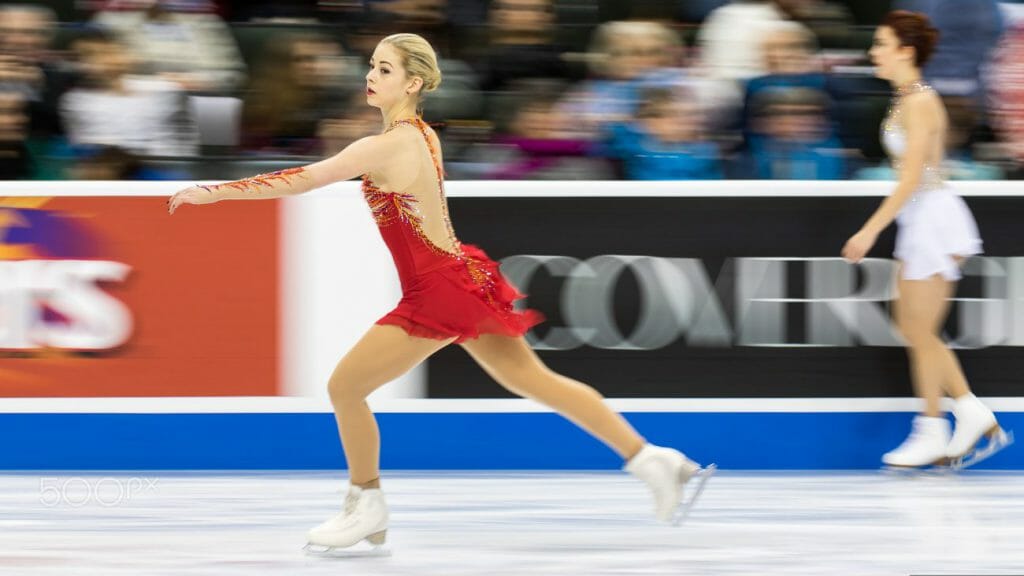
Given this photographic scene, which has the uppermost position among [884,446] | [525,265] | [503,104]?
[503,104]

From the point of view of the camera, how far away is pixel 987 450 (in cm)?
572

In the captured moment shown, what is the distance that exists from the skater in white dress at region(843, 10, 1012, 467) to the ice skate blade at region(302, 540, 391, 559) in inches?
84.2

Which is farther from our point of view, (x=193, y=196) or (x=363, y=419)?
(x=363, y=419)

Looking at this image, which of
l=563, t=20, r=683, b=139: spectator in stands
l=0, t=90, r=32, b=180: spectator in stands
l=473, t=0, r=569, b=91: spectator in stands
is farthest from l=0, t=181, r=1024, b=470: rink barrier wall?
l=473, t=0, r=569, b=91: spectator in stands

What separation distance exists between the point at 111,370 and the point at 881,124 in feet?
10.1

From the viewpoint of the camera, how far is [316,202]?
18.9 ft

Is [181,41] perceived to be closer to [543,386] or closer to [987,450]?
[543,386]

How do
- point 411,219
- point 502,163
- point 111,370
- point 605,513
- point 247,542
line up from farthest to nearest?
point 502,163 → point 111,370 → point 605,513 → point 247,542 → point 411,219

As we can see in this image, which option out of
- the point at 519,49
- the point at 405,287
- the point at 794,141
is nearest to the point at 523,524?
the point at 405,287

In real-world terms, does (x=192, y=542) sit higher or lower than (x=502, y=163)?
lower

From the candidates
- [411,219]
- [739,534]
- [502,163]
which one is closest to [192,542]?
[411,219]

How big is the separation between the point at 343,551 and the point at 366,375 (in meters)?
0.53

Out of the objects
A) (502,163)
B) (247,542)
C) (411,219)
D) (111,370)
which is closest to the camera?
(411,219)

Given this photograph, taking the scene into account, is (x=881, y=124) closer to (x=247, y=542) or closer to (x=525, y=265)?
(x=525, y=265)
